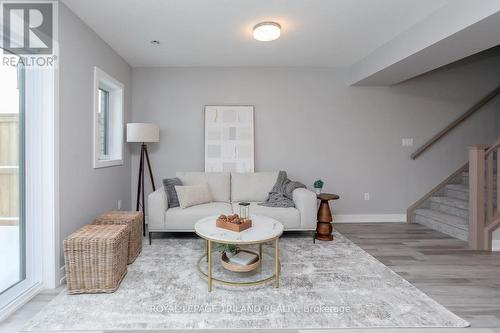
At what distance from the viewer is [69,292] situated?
2.15 m

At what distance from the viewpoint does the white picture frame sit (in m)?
4.29

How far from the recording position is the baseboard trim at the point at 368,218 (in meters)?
4.42

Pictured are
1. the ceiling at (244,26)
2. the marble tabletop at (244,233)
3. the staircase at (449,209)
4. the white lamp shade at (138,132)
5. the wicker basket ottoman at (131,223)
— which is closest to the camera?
the marble tabletop at (244,233)

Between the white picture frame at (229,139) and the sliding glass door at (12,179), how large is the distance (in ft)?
7.88

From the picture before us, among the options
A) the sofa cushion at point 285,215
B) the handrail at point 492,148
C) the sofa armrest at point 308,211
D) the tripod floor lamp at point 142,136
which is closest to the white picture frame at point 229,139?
the tripod floor lamp at point 142,136

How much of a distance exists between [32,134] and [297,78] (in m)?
3.50

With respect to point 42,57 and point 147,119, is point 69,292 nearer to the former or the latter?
point 42,57

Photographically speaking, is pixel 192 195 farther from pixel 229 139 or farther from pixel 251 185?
pixel 229 139

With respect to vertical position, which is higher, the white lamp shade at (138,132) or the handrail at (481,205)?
the white lamp shade at (138,132)

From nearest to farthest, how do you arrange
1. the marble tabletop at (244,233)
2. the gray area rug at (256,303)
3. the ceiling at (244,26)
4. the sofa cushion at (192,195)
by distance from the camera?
the gray area rug at (256,303) → the marble tabletop at (244,233) → the ceiling at (244,26) → the sofa cushion at (192,195)

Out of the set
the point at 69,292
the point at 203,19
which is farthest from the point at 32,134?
the point at 203,19

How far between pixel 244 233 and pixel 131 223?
1210 millimetres

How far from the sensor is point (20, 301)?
2.02 meters

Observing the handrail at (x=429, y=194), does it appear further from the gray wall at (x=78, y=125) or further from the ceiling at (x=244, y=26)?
the gray wall at (x=78, y=125)
